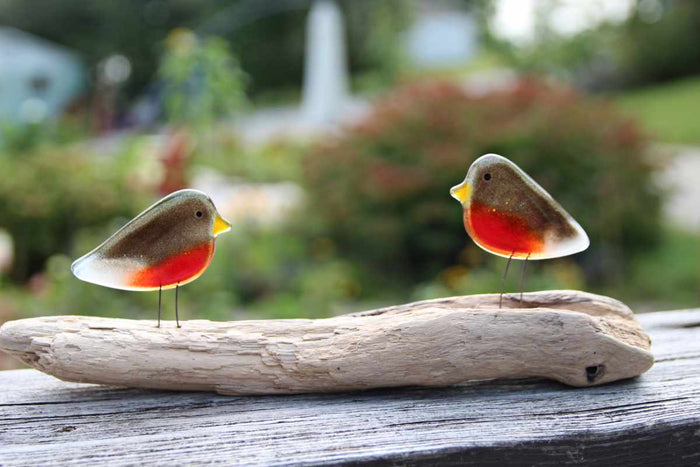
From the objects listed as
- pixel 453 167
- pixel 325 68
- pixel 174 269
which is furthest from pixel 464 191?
pixel 325 68

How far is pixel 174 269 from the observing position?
5.07 feet

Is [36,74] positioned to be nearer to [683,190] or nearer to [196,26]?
[196,26]

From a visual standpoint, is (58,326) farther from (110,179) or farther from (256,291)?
(110,179)

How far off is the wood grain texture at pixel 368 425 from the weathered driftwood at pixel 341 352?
0.17 feet

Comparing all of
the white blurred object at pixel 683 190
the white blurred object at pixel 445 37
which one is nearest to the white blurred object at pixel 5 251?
the white blurred object at pixel 683 190

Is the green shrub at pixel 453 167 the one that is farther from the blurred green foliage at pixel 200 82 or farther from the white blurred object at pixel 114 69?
the white blurred object at pixel 114 69

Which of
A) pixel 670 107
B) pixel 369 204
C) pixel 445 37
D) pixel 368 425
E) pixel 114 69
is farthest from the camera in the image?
pixel 445 37

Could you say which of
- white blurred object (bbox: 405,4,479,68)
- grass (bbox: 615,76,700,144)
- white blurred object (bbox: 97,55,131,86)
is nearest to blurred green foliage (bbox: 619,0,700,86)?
grass (bbox: 615,76,700,144)

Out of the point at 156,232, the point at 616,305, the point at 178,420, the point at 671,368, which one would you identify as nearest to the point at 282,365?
the point at 178,420

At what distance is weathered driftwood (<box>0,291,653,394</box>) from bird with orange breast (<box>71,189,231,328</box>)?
0.35 feet

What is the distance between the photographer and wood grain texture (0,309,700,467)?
1.28 m

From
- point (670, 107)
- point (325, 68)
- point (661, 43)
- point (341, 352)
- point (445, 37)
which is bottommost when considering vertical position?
point (341, 352)

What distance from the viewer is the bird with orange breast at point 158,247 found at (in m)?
1.51

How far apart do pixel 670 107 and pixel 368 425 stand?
510 inches
